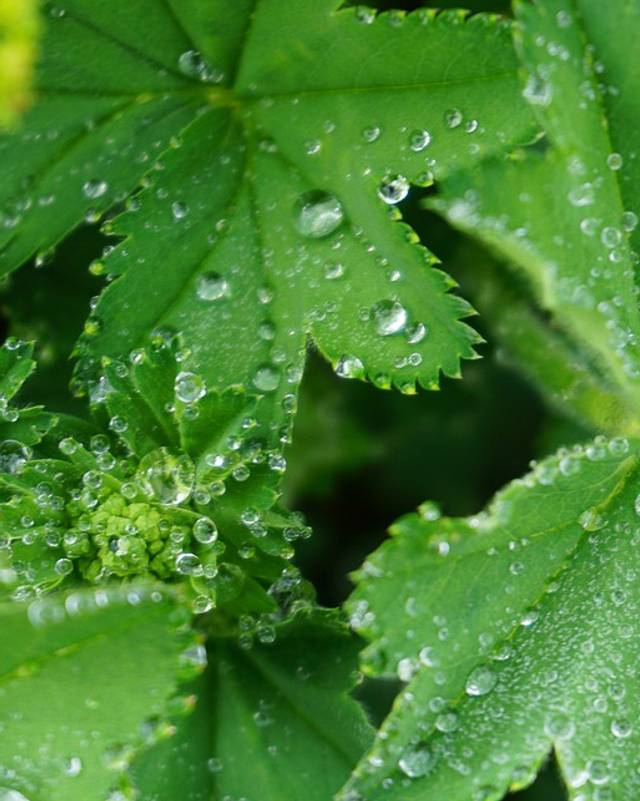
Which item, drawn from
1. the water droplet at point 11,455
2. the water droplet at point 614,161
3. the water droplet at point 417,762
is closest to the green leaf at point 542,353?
the water droplet at point 614,161

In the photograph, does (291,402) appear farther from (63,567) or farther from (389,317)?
(63,567)

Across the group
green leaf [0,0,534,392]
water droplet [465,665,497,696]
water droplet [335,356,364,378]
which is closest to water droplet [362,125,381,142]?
green leaf [0,0,534,392]

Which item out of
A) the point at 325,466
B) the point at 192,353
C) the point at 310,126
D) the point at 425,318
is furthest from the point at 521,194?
the point at 325,466

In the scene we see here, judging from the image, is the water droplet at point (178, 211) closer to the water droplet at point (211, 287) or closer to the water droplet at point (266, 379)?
the water droplet at point (211, 287)

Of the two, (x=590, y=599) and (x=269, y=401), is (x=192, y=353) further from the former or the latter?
(x=590, y=599)

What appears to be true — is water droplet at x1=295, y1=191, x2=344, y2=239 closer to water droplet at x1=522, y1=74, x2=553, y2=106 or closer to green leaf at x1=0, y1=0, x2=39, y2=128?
water droplet at x1=522, y1=74, x2=553, y2=106
